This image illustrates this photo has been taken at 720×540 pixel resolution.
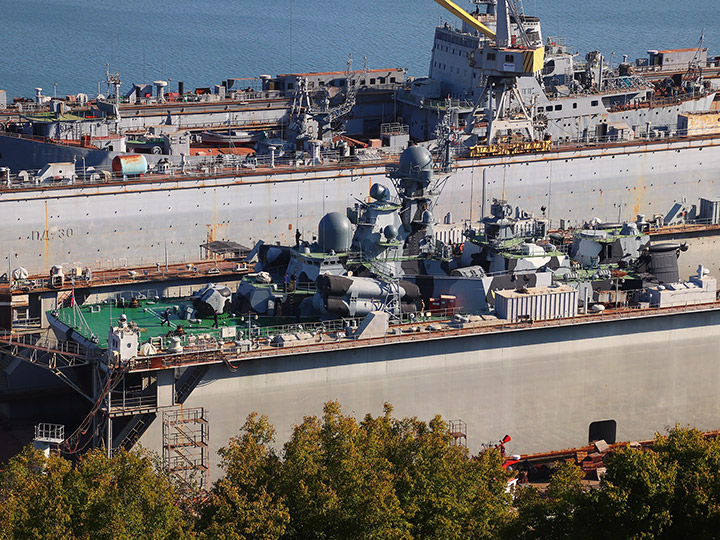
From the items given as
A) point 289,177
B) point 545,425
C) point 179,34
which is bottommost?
point 545,425

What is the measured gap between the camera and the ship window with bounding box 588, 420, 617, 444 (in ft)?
142

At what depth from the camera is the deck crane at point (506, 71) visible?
61.6 meters

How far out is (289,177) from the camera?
57.2 m

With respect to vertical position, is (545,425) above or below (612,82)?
below

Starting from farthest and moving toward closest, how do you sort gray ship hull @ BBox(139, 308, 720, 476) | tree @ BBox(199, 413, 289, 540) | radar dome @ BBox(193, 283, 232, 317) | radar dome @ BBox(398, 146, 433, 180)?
radar dome @ BBox(398, 146, 433, 180) < radar dome @ BBox(193, 283, 232, 317) < gray ship hull @ BBox(139, 308, 720, 476) < tree @ BBox(199, 413, 289, 540)

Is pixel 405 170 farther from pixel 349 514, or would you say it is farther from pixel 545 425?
pixel 349 514

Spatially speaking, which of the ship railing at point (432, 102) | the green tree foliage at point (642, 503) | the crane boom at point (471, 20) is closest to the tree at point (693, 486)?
the green tree foliage at point (642, 503)

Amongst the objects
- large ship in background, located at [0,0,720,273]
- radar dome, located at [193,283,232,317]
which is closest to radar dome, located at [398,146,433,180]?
large ship in background, located at [0,0,720,273]

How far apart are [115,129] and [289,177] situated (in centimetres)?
1200

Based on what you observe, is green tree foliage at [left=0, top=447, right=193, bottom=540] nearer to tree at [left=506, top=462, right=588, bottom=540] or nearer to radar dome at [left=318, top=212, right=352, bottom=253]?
tree at [left=506, top=462, right=588, bottom=540]

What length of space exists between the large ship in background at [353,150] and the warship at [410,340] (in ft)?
17.1

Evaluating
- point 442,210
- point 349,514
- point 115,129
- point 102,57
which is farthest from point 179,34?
point 349,514

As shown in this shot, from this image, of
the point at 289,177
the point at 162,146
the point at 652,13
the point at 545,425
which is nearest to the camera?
the point at 545,425

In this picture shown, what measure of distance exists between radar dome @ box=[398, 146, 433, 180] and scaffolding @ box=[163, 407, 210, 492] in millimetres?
12276
